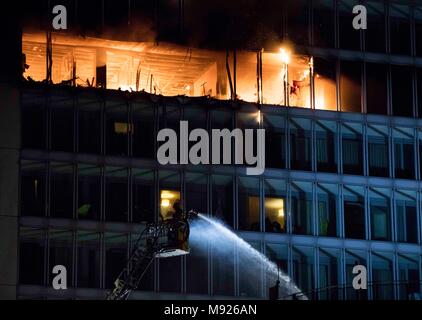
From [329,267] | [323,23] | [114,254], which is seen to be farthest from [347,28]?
[114,254]

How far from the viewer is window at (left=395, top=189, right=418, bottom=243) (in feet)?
303

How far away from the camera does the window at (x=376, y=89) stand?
93625 mm

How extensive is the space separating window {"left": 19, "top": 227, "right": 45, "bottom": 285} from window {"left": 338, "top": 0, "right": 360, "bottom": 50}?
23668mm

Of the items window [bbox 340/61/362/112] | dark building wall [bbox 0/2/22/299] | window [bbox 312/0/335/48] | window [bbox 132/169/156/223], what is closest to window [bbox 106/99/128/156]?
window [bbox 132/169/156/223]

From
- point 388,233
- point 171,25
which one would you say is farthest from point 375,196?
point 171,25

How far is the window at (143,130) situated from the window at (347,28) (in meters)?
14.0

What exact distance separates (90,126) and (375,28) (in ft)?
67.2

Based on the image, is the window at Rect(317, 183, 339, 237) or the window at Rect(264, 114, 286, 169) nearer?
the window at Rect(264, 114, 286, 169)

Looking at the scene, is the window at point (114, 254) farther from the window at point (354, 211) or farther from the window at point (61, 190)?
the window at point (354, 211)

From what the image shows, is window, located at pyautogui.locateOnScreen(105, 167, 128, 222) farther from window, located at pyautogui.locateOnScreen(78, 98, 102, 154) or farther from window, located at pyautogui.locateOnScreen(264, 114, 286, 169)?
window, located at pyautogui.locateOnScreen(264, 114, 286, 169)

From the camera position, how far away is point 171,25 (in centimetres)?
8931

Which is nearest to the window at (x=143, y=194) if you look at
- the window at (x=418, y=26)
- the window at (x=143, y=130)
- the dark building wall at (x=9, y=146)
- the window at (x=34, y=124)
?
the window at (x=143, y=130)

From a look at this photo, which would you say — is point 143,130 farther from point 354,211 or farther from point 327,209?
point 354,211
